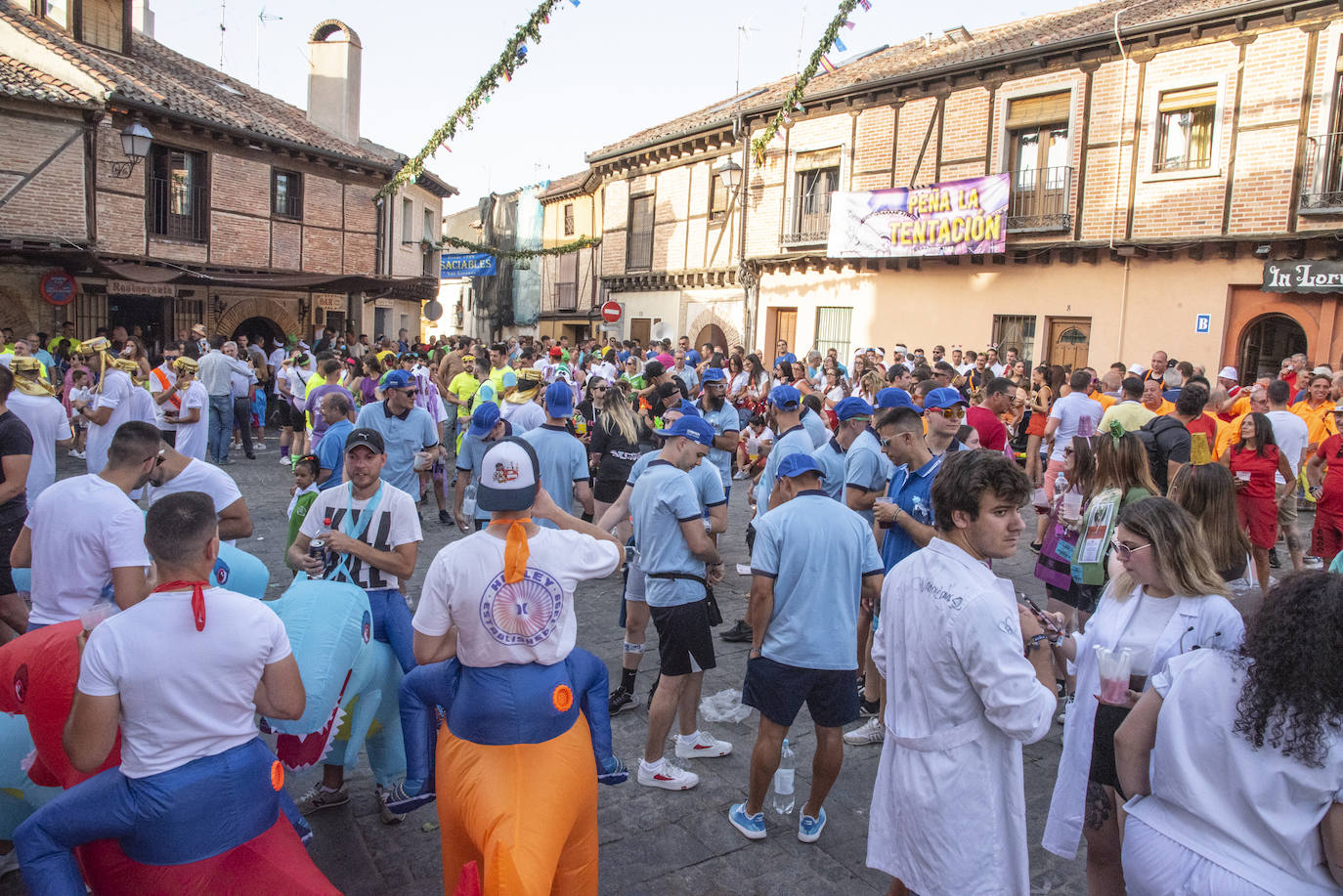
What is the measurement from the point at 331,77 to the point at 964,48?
57.1ft

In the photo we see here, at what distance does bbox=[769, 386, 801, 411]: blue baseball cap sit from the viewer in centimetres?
605

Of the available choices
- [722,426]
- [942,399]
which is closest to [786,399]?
[942,399]

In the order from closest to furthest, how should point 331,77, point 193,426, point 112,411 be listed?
point 112,411, point 193,426, point 331,77

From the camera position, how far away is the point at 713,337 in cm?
2441

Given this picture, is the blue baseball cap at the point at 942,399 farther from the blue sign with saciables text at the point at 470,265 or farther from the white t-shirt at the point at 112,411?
the blue sign with saciables text at the point at 470,265

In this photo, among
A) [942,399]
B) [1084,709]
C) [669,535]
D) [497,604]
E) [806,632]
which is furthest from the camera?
[942,399]

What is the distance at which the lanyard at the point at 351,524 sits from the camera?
13.1 feet

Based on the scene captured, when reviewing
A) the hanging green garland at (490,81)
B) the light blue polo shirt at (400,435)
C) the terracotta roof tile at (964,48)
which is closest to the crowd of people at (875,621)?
the light blue polo shirt at (400,435)

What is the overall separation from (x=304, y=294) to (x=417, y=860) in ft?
71.1

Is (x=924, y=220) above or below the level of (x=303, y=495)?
above

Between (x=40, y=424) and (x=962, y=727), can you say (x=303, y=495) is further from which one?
(x=962, y=727)

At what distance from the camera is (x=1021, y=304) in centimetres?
1689

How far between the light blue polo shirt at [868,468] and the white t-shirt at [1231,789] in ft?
9.27

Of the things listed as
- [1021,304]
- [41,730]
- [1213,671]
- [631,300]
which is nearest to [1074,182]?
[1021,304]
